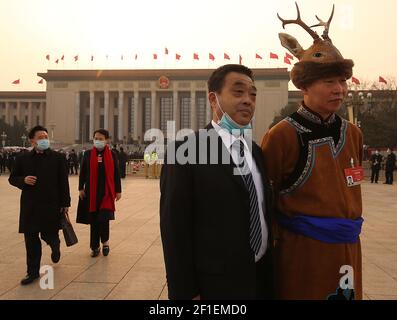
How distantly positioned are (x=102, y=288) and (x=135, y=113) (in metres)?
63.7

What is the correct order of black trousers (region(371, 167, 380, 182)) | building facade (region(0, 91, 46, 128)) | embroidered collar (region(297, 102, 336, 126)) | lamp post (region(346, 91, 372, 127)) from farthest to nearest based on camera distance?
1. building facade (region(0, 91, 46, 128))
2. lamp post (region(346, 91, 372, 127))
3. black trousers (region(371, 167, 380, 182))
4. embroidered collar (region(297, 102, 336, 126))

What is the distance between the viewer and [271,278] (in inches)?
88.9

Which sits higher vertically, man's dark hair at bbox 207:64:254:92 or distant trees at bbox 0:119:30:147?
distant trees at bbox 0:119:30:147

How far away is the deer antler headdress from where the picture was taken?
2326mm

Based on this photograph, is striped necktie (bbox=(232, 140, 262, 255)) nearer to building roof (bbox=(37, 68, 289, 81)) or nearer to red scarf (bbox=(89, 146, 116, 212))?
red scarf (bbox=(89, 146, 116, 212))

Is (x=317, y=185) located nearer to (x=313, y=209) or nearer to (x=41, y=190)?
(x=313, y=209)

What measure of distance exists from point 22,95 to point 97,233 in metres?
77.9

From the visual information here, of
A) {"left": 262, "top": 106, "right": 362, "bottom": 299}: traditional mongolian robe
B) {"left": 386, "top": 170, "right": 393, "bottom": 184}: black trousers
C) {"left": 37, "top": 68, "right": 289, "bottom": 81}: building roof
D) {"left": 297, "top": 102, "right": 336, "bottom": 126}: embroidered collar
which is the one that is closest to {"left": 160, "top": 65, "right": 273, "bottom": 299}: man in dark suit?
{"left": 262, "top": 106, "right": 362, "bottom": 299}: traditional mongolian robe

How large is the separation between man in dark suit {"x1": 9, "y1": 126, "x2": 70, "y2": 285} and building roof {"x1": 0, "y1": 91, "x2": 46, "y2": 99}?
3021 inches

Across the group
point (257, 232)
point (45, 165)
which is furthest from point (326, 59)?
point (45, 165)

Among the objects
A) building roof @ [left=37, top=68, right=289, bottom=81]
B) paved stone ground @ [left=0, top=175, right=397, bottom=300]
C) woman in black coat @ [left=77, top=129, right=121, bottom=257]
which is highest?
building roof @ [left=37, top=68, right=289, bottom=81]

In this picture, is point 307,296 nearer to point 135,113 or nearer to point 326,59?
point 326,59

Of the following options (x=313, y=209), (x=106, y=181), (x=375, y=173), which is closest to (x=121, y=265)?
(x=106, y=181)

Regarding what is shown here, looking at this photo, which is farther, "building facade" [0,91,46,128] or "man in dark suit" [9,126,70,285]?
"building facade" [0,91,46,128]
